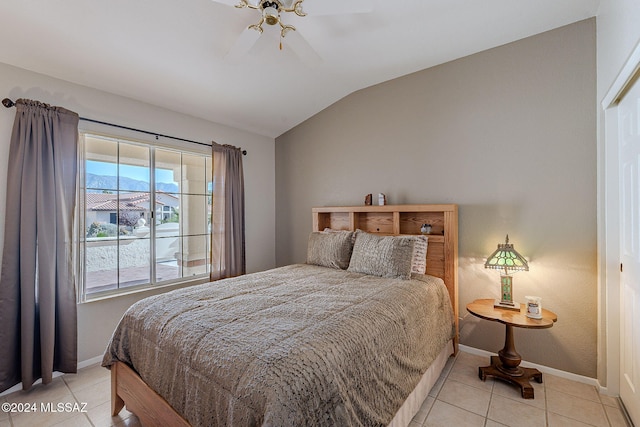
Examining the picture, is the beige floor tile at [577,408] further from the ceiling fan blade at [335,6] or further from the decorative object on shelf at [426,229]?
the ceiling fan blade at [335,6]

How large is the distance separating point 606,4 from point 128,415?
13.6 ft

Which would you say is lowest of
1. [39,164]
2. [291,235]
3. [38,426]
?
[38,426]

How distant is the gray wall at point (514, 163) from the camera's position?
2.19 meters

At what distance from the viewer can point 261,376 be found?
106cm

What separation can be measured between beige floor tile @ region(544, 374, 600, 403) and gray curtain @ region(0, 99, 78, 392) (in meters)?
3.76

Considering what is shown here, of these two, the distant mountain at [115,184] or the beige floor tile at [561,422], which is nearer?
the beige floor tile at [561,422]

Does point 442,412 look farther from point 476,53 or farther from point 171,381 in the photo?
point 476,53

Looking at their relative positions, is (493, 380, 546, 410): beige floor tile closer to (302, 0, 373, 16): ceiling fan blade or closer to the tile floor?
the tile floor

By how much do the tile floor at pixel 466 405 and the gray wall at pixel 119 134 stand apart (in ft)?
1.42

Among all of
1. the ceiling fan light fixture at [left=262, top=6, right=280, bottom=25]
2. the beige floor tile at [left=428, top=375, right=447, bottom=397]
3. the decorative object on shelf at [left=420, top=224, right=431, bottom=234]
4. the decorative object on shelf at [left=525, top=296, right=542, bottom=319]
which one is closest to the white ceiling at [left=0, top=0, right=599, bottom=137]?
the ceiling fan light fixture at [left=262, top=6, right=280, bottom=25]

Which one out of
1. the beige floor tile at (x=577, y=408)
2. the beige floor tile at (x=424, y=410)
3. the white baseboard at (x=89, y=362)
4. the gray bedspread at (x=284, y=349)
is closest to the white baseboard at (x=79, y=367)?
the white baseboard at (x=89, y=362)

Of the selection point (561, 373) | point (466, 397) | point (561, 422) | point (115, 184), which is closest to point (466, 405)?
point (466, 397)

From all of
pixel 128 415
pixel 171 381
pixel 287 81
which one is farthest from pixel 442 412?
pixel 287 81

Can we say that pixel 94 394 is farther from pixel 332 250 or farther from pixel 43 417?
pixel 332 250
